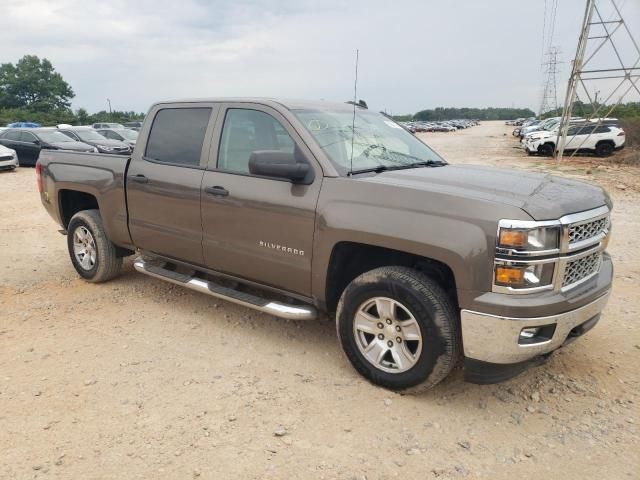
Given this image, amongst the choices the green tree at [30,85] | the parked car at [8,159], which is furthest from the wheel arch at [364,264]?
the green tree at [30,85]

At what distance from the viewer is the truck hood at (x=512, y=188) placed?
287 centimetres

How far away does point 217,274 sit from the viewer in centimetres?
423

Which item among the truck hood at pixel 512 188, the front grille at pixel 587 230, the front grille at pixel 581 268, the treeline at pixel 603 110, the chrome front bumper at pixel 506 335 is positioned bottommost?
the chrome front bumper at pixel 506 335

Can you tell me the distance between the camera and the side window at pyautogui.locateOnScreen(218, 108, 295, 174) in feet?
12.5

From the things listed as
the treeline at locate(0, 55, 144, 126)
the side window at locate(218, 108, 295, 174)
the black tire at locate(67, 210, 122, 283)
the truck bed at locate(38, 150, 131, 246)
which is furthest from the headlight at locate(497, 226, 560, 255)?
the treeline at locate(0, 55, 144, 126)

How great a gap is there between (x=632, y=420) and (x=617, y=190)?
1081cm

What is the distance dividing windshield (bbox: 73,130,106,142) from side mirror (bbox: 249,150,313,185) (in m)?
17.2

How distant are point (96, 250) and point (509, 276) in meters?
4.13

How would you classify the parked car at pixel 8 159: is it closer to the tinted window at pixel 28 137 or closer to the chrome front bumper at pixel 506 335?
the tinted window at pixel 28 137

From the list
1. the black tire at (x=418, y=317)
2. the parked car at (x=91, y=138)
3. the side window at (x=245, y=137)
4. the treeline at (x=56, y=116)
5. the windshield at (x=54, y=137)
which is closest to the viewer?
the black tire at (x=418, y=317)

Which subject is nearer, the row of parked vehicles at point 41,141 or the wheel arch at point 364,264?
the wheel arch at point 364,264

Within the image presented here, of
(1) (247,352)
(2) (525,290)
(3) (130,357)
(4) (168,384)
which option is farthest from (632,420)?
(3) (130,357)

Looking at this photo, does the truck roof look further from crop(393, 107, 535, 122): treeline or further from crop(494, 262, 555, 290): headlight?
crop(393, 107, 535, 122): treeline

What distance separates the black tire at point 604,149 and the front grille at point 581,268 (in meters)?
21.5
